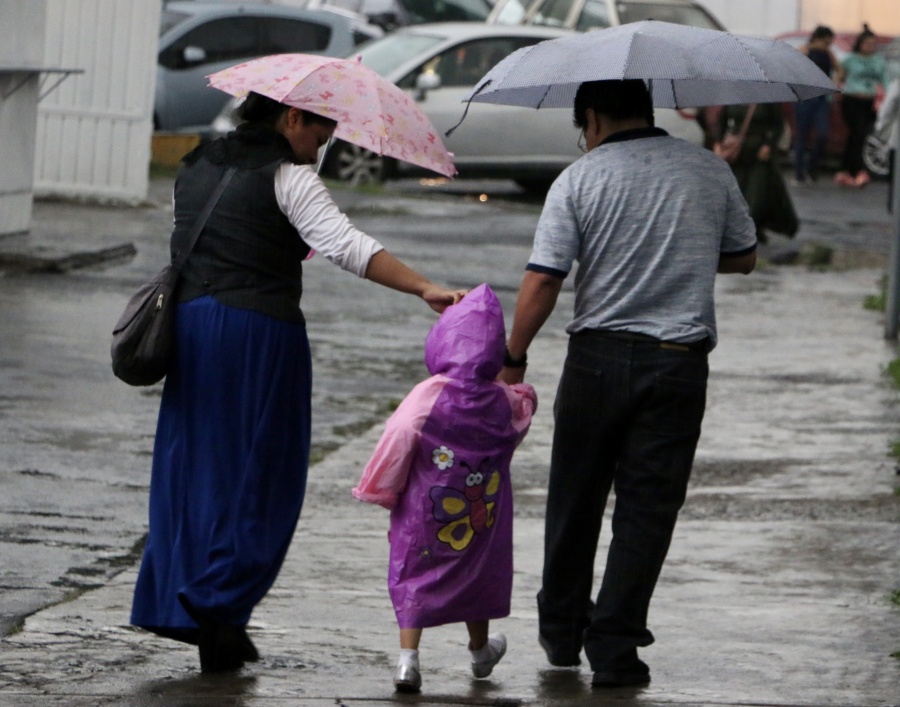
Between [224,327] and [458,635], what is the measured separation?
1.28 metres

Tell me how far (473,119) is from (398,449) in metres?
14.7

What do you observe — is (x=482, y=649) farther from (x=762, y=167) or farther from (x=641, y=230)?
(x=762, y=167)

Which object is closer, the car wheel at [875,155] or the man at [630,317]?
the man at [630,317]

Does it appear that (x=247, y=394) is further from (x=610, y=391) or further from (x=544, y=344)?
(x=544, y=344)

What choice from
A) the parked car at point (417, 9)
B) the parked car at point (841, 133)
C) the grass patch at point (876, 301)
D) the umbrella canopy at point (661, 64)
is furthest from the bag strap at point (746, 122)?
the umbrella canopy at point (661, 64)

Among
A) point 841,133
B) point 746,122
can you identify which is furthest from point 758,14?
point 746,122

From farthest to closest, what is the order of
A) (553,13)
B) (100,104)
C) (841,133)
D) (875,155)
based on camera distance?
1. (841,133)
2. (875,155)
3. (553,13)
4. (100,104)

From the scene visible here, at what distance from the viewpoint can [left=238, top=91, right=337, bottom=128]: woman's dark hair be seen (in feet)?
16.4

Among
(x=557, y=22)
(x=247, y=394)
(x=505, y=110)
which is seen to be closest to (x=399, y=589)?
(x=247, y=394)

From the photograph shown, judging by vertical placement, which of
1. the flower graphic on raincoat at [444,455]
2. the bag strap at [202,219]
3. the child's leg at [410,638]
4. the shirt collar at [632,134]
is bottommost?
the child's leg at [410,638]

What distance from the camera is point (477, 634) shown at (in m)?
5.09

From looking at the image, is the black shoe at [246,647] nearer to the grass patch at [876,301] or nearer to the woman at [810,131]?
the grass patch at [876,301]

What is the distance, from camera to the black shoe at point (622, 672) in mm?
5004

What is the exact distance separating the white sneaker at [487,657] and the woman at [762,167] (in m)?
10.9
